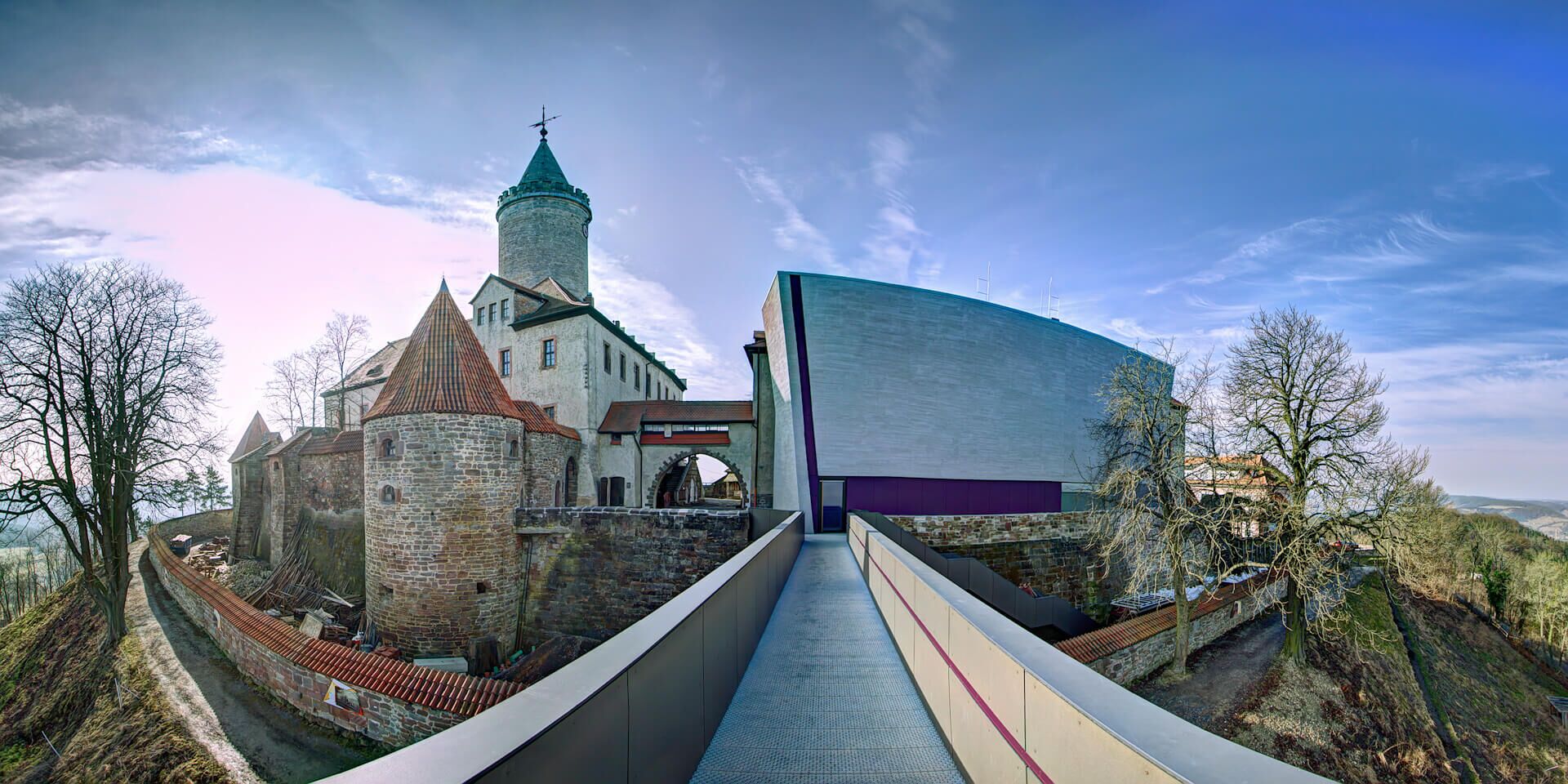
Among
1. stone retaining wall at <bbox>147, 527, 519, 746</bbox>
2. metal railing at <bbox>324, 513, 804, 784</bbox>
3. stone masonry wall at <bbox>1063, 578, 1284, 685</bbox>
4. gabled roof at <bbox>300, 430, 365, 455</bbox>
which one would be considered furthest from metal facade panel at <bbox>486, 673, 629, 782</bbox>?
gabled roof at <bbox>300, 430, 365, 455</bbox>

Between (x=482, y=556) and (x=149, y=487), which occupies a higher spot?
(x=149, y=487)

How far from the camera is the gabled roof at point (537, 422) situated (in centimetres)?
1831

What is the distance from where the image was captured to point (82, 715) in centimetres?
1143

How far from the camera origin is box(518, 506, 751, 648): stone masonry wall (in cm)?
1416

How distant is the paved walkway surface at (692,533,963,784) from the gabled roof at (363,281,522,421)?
11934 millimetres

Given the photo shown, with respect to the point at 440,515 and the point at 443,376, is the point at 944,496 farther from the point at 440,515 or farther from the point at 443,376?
the point at 443,376

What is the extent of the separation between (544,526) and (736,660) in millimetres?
12652

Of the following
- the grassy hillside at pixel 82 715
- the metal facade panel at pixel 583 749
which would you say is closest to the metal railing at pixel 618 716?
the metal facade panel at pixel 583 749

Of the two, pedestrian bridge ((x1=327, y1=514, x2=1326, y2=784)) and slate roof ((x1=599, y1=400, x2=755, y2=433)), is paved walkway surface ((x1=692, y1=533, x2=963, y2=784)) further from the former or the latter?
slate roof ((x1=599, y1=400, x2=755, y2=433))

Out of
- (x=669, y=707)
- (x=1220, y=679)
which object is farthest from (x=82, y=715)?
(x=1220, y=679)

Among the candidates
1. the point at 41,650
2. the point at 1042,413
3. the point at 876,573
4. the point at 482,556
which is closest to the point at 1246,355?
the point at 1042,413

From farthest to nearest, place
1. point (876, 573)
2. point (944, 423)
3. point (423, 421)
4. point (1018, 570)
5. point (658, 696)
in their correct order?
point (944, 423), point (1018, 570), point (423, 421), point (876, 573), point (658, 696)

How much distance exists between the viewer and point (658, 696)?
228cm

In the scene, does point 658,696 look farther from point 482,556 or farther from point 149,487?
point 149,487
